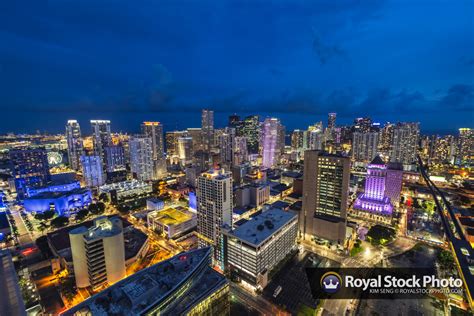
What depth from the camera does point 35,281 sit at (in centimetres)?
4750

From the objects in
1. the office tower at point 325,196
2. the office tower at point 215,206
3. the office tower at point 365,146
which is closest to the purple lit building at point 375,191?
the office tower at point 325,196

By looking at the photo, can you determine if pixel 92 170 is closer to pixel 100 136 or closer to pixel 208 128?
pixel 100 136

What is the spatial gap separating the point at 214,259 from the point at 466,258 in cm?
5860

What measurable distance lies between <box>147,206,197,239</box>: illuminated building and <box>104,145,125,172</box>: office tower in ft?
278

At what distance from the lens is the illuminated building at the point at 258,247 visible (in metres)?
45.2

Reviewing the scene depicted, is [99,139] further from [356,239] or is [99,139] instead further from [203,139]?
[356,239]

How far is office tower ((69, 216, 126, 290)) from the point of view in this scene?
4369 cm

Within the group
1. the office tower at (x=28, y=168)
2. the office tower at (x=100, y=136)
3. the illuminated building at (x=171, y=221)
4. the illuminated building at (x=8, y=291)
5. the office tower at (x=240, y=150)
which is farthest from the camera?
the office tower at (x=240, y=150)

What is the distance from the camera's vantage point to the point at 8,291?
27.3 metres

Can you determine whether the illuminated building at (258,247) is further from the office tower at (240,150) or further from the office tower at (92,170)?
the office tower at (92,170)

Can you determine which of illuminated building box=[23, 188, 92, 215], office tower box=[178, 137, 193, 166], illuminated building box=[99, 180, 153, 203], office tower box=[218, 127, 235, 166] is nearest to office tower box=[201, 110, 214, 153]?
office tower box=[178, 137, 193, 166]

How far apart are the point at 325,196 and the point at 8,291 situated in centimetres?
6572

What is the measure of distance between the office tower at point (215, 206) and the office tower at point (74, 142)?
393 ft

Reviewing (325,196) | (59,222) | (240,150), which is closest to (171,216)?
(59,222)
